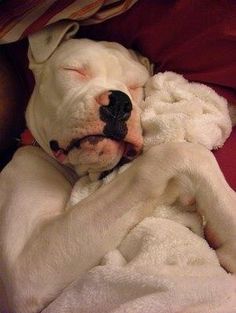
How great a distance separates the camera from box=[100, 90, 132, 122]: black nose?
1.13 meters

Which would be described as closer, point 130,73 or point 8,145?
point 130,73

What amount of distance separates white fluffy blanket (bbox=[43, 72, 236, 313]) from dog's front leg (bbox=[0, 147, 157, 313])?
0.12ft

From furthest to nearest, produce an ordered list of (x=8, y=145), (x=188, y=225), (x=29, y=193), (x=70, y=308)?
(x=8, y=145), (x=29, y=193), (x=188, y=225), (x=70, y=308)

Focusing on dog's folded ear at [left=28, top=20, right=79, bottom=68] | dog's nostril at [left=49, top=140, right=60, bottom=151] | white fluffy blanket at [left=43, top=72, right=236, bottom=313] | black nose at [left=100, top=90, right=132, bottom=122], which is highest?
dog's folded ear at [left=28, top=20, right=79, bottom=68]

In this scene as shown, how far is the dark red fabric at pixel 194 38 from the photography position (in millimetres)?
1229

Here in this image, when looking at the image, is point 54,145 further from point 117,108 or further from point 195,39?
point 195,39

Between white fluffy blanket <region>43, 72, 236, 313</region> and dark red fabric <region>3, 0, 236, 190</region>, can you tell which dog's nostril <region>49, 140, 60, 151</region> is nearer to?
white fluffy blanket <region>43, 72, 236, 313</region>

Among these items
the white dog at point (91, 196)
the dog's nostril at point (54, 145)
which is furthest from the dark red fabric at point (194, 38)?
the dog's nostril at point (54, 145)

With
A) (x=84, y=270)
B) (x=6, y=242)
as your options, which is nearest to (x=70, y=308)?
(x=84, y=270)

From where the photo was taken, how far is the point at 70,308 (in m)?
1.00

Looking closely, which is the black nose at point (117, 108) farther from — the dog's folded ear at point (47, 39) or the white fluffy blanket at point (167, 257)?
the dog's folded ear at point (47, 39)

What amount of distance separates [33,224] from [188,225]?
351 millimetres

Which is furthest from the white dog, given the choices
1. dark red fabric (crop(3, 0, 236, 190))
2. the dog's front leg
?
dark red fabric (crop(3, 0, 236, 190))

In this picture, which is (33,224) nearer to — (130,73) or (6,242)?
(6,242)
